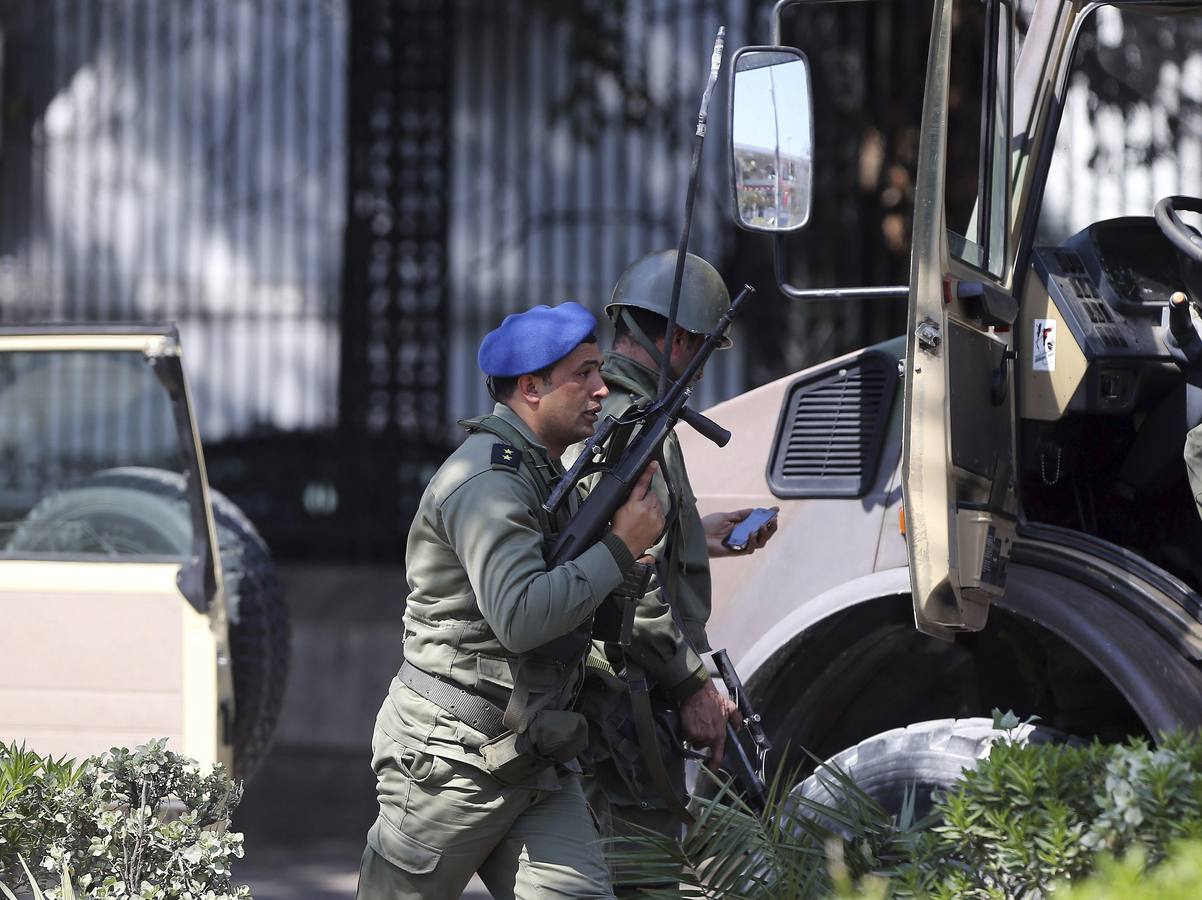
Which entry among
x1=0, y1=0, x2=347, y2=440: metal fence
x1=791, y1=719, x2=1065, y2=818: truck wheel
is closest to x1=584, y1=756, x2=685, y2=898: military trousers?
x1=791, y1=719, x2=1065, y2=818: truck wheel

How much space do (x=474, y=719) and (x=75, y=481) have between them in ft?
9.17

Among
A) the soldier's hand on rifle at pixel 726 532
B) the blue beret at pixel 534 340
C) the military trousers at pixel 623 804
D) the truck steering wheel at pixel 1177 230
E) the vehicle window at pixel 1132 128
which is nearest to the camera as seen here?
the blue beret at pixel 534 340

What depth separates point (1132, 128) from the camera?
28.4 feet

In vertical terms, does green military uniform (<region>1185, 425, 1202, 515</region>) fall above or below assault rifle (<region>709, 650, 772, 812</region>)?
above

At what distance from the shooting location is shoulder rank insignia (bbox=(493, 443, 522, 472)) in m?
3.43

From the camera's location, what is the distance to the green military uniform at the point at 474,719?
3.37m

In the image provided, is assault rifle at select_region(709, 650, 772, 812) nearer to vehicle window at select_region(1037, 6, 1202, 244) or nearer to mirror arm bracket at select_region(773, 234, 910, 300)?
mirror arm bracket at select_region(773, 234, 910, 300)

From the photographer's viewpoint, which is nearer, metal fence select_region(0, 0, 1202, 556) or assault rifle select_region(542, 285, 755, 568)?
assault rifle select_region(542, 285, 755, 568)

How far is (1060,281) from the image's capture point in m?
3.93

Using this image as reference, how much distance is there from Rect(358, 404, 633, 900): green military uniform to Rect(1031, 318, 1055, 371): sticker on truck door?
3.67ft

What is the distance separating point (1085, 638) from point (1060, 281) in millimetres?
851

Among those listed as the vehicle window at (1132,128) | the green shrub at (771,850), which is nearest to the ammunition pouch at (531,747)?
the green shrub at (771,850)

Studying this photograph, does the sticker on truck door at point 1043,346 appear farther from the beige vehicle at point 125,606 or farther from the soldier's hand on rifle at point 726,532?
the beige vehicle at point 125,606

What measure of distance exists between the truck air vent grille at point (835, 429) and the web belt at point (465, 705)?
1.29 meters
